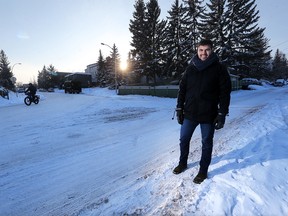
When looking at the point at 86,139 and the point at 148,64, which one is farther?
the point at 148,64

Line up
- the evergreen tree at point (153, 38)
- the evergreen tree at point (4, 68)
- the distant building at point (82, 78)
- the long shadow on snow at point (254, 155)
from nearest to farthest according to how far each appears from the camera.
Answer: the long shadow on snow at point (254, 155) < the evergreen tree at point (153, 38) < the distant building at point (82, 78) < the evergreen tree at point (4, 68)

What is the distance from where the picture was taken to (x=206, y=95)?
11.1 feet

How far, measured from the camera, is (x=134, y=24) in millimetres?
37156

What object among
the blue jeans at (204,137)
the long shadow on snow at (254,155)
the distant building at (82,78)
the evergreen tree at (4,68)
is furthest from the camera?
the evergreen tree at (4,68)

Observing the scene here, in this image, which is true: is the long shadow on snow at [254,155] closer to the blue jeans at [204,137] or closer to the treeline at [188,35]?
the blue jeans at [204,137]

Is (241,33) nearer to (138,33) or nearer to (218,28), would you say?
(218,28)

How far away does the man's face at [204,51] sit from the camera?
3.34 m

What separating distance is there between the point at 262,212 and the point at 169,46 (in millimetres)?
34502

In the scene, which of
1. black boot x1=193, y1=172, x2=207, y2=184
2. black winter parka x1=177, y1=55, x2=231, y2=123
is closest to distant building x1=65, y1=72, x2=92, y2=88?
black winter parka x1=177, y1=55, x2=231, y2=123

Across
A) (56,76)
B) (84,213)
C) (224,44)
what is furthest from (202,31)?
(56,76)

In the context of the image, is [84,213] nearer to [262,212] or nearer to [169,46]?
[262,212]

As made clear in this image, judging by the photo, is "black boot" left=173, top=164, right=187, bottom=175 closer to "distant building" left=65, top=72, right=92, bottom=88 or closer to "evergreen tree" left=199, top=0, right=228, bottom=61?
"evergreen tree" left=199, top=0, right=228, bottom=61

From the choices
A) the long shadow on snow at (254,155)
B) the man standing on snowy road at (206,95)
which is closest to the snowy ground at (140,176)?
the long shadow on snow at (254,155)

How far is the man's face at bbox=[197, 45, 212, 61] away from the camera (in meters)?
3.34
